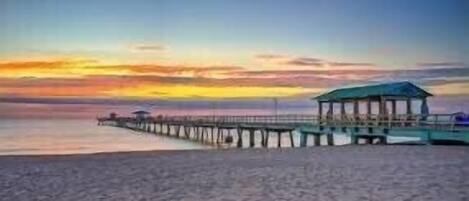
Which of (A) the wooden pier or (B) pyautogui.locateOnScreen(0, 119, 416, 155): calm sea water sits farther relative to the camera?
(B) pyautogui.locateOnScreen(0, 119, 416, 155): calm sea water

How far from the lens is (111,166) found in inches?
654

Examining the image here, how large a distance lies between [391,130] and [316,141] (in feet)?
Result: 28.4

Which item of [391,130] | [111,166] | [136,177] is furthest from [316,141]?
[136,177]

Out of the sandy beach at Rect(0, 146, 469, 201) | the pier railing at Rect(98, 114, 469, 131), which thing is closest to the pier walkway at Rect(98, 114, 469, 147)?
the pier railing at Rect(98, 114, 469, 131)

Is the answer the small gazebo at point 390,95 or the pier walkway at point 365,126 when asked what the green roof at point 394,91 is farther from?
the pier walkway at point 365,126

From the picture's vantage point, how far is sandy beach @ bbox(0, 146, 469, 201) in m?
10.0

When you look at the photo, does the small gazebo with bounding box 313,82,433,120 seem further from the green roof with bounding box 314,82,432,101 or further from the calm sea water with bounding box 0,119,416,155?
the calm sea water with bounding box 0,119,416,155

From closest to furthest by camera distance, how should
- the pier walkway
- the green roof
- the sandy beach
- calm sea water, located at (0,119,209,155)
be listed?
the sandy beach, the pier walkway, the green roof, calm sea water, located at (0,119,209,155)

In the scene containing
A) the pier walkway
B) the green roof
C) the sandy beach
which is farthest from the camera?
the green roof

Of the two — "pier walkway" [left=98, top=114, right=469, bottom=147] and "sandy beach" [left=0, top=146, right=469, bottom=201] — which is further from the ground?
"pier walkway" [left=98, top=114, right=469, bottom=147]

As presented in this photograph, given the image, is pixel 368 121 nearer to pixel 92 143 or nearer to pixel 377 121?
pixel 377 121

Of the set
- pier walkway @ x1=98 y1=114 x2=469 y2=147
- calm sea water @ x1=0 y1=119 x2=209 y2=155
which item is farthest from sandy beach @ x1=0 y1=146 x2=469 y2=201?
calm sea water @ x1=0 y1=119 x2=209 y2=155

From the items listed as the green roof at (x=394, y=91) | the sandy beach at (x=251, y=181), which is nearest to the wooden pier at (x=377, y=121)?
the green roof at (x=394, y=91)

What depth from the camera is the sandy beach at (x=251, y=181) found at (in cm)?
1005
